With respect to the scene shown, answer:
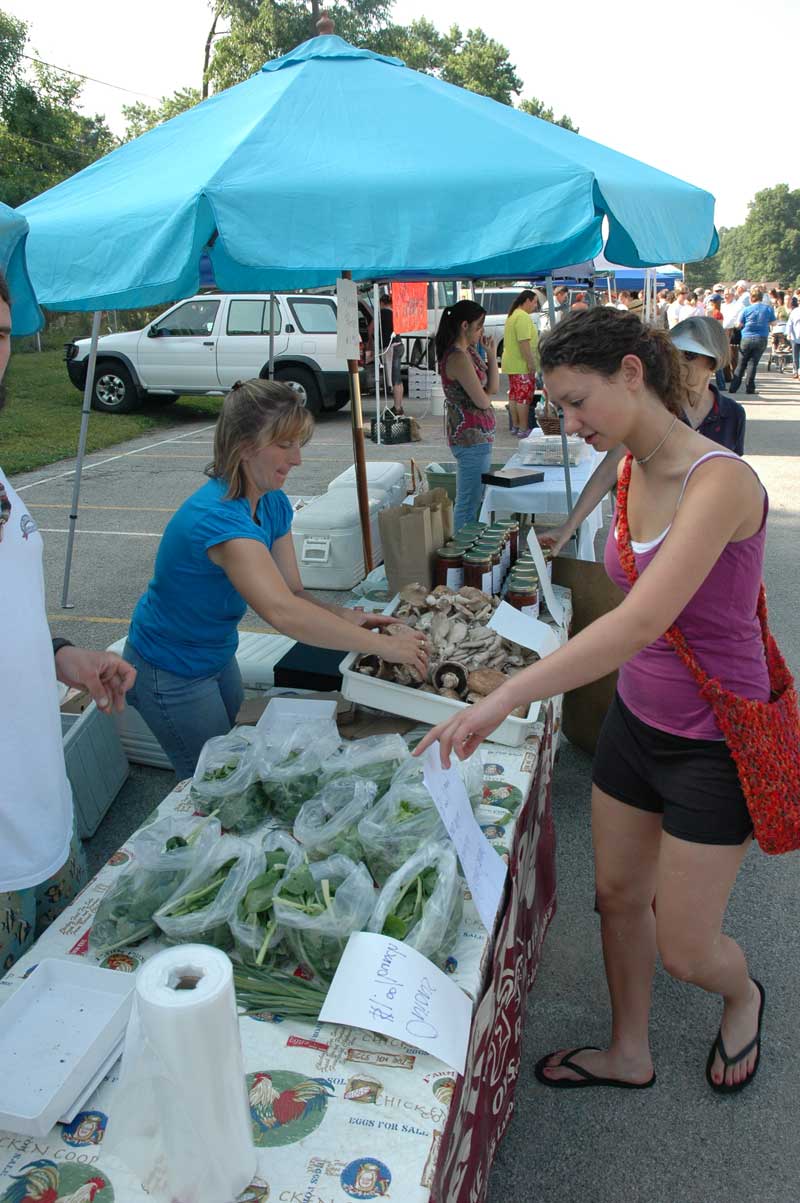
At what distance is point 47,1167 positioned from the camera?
3.64ft

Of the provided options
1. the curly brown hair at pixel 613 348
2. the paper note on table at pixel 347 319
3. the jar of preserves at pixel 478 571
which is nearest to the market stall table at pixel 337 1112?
the curly brown hair at pixel 613 348

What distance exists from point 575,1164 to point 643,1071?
12.0 inches

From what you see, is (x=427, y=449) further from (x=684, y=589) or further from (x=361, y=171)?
(x=684, y=589)

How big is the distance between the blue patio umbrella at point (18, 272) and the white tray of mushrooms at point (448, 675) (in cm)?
160

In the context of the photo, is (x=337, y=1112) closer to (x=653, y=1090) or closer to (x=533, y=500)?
(x=653, y=1090)

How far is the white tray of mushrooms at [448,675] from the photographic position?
2234 mm

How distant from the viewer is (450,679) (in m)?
2.29

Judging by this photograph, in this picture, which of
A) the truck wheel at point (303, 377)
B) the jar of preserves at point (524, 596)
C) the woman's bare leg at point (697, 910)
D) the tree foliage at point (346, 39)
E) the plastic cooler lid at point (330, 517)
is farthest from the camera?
the tree foliage at point (346, 39)

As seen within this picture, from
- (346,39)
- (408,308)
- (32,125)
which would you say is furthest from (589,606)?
(346,39)

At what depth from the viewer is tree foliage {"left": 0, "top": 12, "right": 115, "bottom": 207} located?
20703mm

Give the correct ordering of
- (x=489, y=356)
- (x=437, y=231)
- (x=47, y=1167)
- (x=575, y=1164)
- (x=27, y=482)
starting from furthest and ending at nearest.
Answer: (x=27, y=482) < (x=489, y=356) < (x=437, y=231) < (x=575, y=1164) < (x=47, y=1167)

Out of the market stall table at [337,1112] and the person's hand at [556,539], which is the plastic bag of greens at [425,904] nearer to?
the market stall table at [337,1112]

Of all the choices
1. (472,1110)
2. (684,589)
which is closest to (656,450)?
(684,589)

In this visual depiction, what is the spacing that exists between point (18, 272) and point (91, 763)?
1875 millimetres
